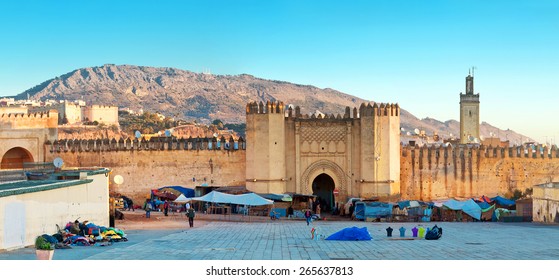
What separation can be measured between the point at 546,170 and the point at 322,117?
9754 mm

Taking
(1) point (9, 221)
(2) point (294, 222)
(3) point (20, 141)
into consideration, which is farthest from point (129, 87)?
(1) point (9, 221)

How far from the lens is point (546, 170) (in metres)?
37.7

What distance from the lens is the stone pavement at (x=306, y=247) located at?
53.2 feet

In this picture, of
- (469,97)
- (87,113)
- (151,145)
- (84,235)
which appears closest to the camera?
(84,235)

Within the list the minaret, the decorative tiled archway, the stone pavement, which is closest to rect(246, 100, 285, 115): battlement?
the decorative tiled archway

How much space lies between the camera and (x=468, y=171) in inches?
1474

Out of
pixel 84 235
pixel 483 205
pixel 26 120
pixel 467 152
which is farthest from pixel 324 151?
pixel 84 235

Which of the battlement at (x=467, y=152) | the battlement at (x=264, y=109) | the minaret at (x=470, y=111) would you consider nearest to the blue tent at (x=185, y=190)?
the battlement at (x=264, y=109)

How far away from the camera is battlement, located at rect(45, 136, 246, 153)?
37.5 metres

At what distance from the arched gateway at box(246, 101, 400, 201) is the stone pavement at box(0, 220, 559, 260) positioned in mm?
10847

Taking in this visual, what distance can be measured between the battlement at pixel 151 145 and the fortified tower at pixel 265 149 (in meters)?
1.47

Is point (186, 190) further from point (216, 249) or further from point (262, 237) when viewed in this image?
point (216, 249)

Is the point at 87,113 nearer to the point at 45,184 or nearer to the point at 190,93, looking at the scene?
the point at 190,93

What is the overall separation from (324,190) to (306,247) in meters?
19.0
